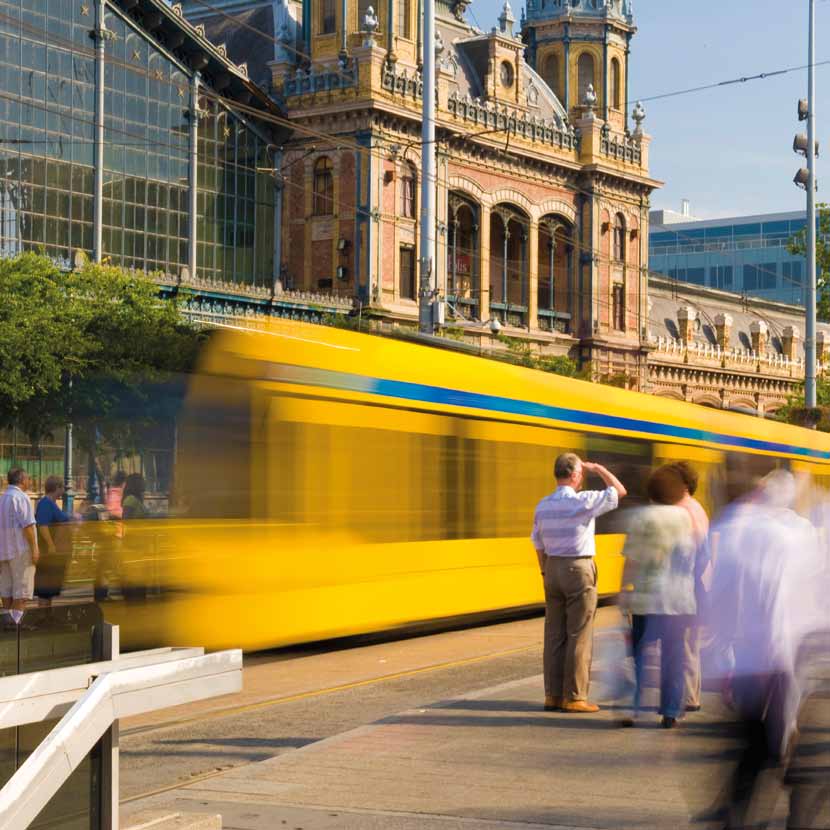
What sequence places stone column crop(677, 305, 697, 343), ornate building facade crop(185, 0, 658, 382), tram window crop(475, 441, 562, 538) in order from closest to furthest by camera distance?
tram window crop(475, 441, 562, 538), ornate building facade crop(185, 0, 658, 382), stone column crop(677, 305, 697, 343)

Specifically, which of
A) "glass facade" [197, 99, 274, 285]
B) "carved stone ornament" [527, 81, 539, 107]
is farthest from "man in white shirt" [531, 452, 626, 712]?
"carved stone ornament" [527, 81, 539, 107]

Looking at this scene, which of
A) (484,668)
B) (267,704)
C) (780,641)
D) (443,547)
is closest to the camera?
(780,641)

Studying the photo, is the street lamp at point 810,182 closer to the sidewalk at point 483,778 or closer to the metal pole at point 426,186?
the metal pole at point 426,186

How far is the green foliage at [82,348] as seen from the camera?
33219 millimetres

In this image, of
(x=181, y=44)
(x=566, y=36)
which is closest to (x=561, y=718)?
(x=181, y=44)

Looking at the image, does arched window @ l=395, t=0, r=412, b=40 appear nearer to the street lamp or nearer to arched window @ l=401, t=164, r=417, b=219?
arched window @ l=401, t=164, r=417, b=219

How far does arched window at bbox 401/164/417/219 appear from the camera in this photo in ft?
183

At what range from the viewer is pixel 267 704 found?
41.9 ft

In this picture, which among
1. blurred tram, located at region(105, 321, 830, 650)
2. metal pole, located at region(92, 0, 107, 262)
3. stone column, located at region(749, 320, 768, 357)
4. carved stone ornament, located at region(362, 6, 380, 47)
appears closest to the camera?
blurred tram, located at region(105, 321, 830, 650)

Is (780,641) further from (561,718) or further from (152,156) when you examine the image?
(152,156)

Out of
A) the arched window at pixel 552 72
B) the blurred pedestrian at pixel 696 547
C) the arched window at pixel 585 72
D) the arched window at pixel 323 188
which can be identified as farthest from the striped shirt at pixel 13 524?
the arched window at pixel 552 72

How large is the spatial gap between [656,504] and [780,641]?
8.69ft

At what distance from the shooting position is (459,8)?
69.4m

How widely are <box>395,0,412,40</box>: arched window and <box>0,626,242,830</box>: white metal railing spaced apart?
53.5m
